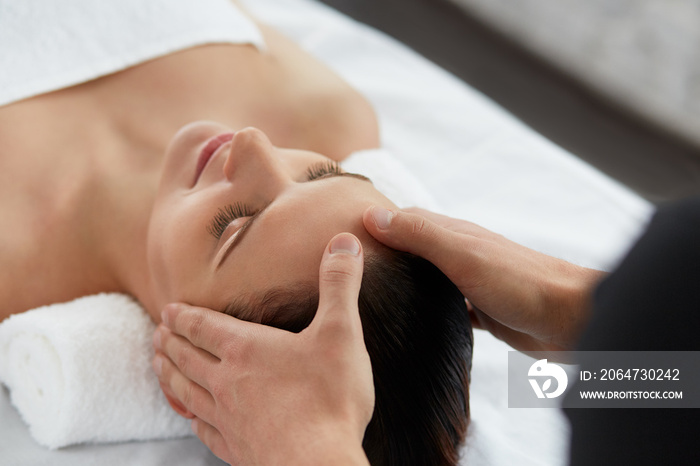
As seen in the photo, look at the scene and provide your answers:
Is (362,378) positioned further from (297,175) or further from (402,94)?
(402,94)

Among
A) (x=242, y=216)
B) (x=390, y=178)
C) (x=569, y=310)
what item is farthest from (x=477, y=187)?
(x=242, y=216)

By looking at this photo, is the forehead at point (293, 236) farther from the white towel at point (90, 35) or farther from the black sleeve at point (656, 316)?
the white towel at point (90, 35)

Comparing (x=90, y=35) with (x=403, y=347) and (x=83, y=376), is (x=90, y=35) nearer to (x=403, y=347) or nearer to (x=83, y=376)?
(x=83, y=376)

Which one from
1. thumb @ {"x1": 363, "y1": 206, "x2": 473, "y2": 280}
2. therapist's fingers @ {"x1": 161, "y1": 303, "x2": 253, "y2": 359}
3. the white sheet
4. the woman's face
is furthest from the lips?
the white sheet

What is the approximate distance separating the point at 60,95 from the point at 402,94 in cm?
87

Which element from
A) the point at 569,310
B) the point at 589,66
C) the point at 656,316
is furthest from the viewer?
the point at 589,66

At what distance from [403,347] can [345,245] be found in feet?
0.51

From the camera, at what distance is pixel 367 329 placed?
2.48 ft

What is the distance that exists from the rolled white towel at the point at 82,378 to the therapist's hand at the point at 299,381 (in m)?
0.25

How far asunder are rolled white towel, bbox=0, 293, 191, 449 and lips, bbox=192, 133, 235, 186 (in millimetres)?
297

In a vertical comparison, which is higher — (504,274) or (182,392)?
(504,274)

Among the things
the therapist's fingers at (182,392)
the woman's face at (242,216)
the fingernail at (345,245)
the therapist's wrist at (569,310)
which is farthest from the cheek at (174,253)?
the therapist's wrist at (569,310)

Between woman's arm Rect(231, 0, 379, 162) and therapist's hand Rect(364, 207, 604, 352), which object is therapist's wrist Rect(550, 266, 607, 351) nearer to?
therapist's hand Rect(364, 207, 604, 352)

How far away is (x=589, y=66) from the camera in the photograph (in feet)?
6.40
